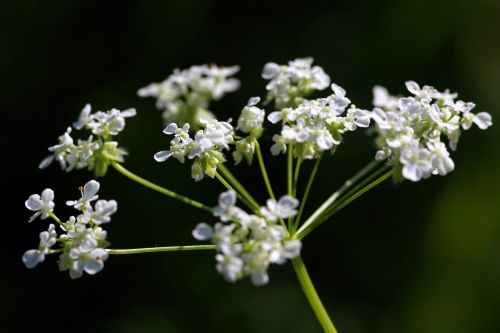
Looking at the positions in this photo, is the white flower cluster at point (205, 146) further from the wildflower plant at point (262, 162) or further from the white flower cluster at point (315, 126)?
the white flower cluster at point (315, 126)

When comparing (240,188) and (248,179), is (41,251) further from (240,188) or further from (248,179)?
(248,179)

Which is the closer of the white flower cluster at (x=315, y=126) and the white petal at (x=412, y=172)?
the white petal at (x=412, y=172)

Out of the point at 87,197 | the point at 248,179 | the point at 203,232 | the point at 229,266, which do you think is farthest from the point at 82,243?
the point at 248,179

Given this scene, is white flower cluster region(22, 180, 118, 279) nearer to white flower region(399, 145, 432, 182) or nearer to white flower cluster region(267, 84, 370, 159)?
white flower cluster region(267, 84, 370, 159)

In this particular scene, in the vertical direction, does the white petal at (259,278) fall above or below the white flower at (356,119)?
below

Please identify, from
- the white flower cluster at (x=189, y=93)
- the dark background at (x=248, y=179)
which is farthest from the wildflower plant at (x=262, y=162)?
the dark background at (x=248, y=179)

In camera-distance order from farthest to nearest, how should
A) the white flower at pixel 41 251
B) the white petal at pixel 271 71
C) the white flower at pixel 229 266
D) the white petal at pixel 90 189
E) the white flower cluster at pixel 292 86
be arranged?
the white petal at pixel 271 71, the white flower cluster at pixel 292 86, the white petal at pixel 90 189, the white flower at pixel 41 251, the white flower at pixel 229 266
